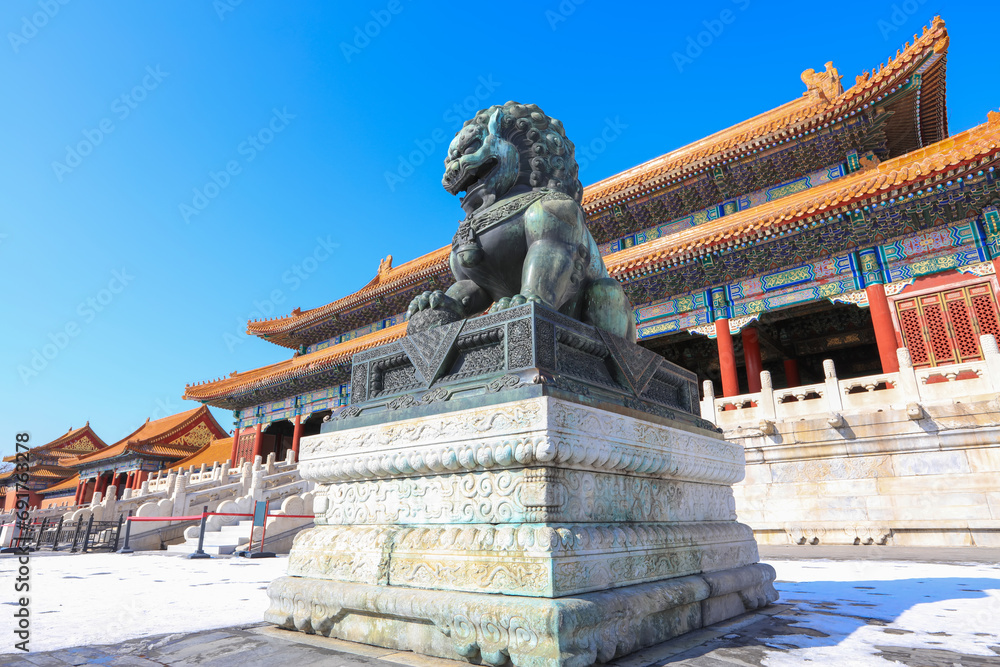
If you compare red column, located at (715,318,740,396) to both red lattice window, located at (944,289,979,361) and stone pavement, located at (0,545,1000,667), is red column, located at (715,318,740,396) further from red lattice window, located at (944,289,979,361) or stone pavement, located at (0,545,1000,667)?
stone pavement, located at (0,545,1000,667)

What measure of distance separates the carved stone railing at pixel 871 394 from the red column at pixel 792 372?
6766 mm

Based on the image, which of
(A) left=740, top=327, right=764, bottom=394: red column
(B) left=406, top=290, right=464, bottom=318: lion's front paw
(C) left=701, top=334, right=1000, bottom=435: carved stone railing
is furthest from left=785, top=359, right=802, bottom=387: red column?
(B) left=406, top=290, right=464, bottom=318: lion's front paw

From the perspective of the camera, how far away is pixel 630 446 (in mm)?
2299

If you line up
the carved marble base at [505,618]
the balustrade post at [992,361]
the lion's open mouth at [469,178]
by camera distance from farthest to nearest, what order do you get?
the balustrade post at [992,361] < the lion's open mouth at [469,178] < the carved marble base at [505,618]

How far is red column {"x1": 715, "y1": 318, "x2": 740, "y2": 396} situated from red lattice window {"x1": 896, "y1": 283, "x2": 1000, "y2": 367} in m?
3.11

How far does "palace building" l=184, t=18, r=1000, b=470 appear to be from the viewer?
A: 10.1 meters

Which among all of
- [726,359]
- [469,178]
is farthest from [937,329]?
[469,178]

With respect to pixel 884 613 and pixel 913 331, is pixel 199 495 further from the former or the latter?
pixel 913 331

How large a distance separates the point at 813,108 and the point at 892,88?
205cm

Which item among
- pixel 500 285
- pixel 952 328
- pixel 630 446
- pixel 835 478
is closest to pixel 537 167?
pixel 500 285

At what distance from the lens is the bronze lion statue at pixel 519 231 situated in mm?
2818

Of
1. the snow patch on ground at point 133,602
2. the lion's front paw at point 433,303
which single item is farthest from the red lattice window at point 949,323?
the snow patch on ground at point 133,602

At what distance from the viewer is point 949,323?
1015 centimetres

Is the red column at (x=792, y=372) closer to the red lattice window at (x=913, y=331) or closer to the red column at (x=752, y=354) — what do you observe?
the red column at (x=752, y=354)
